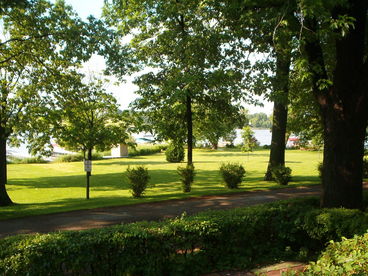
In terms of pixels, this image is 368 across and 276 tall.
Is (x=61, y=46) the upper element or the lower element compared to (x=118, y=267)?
upper

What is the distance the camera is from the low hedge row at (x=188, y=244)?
5203 millimetres

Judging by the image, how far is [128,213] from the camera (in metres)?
11.9

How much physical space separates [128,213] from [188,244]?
6315mm

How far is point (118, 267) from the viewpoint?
219 inches

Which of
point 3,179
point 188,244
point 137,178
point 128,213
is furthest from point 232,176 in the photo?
point 188,244

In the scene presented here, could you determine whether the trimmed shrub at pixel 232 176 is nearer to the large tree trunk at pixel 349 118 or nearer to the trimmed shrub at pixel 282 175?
the trimmed shrub at pixel 282 175

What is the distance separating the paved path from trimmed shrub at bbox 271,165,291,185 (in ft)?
9.71

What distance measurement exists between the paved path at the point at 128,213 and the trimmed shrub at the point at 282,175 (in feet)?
9.71

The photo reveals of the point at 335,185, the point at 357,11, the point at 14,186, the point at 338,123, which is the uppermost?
the point at 357,11

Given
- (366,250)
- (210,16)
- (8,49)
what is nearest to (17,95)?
(8,49)

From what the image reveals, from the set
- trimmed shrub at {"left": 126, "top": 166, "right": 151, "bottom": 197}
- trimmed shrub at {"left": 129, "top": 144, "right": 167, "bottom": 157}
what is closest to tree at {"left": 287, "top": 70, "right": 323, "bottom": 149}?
trimmed shrub at {"left": 126, "top": 166, "right": 151, "bottom": 197}

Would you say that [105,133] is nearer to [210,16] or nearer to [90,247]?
[210,16]

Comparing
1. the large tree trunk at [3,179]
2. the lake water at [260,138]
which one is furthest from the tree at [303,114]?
the large tree trunk at [3,179]

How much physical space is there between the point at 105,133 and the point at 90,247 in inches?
723
